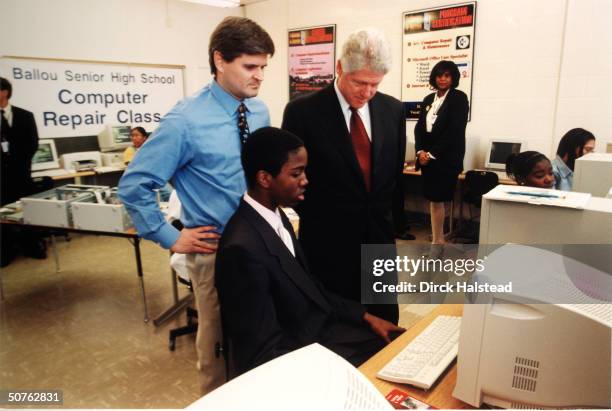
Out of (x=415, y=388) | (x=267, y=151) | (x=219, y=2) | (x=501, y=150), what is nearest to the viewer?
(x=415, y=388)

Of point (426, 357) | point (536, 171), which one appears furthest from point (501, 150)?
point (426, 357)

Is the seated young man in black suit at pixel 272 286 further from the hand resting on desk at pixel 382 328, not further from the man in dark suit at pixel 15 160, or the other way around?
the man in dark suit at pixel 15 160

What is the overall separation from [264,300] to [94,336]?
2095 mm

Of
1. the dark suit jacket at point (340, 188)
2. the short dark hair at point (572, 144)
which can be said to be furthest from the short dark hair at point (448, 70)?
the dark suit jacket at point (340, 188)

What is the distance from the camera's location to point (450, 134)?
3879mm

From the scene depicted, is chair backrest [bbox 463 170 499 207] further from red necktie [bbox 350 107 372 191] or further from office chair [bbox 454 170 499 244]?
red necktie [bbox 350 107 372 191]

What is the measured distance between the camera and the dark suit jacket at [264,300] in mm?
1200

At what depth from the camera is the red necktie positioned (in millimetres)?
1690

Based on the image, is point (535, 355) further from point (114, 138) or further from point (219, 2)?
point (219, 2)

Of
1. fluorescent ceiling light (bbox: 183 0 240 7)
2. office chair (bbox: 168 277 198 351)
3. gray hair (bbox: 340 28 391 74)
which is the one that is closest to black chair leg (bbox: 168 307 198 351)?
office chair (bbox: 168 277 198 351)

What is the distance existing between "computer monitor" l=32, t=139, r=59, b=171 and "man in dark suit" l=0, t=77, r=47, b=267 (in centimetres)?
61

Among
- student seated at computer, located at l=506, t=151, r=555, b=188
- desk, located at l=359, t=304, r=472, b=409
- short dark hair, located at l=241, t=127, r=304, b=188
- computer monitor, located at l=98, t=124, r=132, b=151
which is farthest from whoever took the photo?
computer monitor, located at l=98, t=124, r=132, b=151

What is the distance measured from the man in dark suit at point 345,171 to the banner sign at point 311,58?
416 cm

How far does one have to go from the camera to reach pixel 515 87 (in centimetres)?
437
